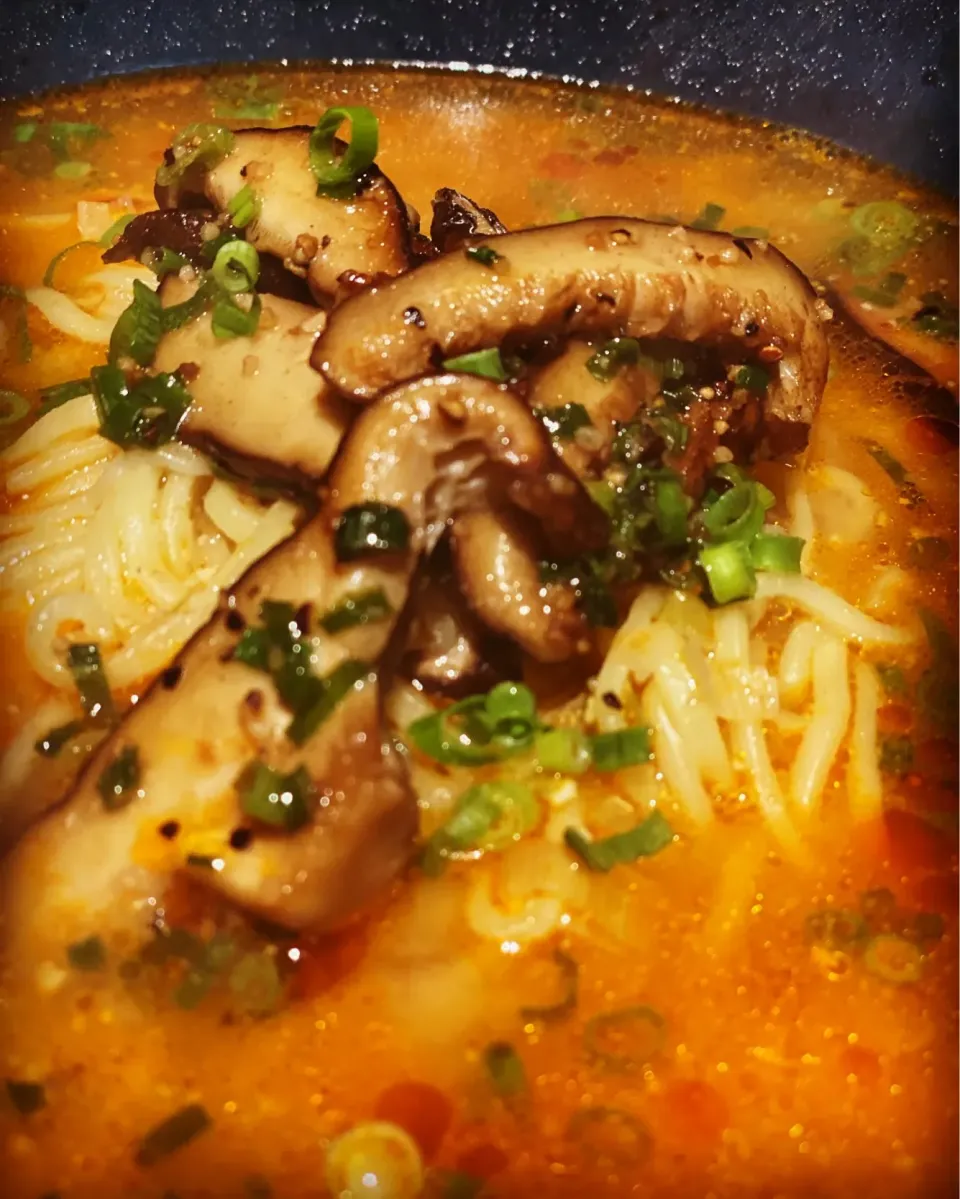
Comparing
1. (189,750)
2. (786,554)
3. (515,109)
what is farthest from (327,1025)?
(515,109)

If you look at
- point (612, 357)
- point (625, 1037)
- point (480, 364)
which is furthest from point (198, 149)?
point (625, 1037)

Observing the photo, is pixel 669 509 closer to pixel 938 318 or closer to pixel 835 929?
pixel 835 929

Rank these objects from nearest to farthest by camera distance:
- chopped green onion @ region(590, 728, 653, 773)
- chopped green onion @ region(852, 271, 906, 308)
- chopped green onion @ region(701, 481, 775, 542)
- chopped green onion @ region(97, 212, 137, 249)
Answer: chopped green onion @ region(590, 728, 653, 773), chopped green onion @ region(701, 481, 775, 542), chopped green onion @ region(97, 212, 137, 249), chopped green onion @ region(852, 271, 906, 308)

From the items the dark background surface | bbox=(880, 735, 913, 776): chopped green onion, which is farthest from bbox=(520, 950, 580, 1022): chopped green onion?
the dark background surface

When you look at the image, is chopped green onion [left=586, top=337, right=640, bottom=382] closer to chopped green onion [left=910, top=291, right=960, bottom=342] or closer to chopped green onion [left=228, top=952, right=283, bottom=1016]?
chopped green onion [left=228, top=952, right=283, bottom=1016]

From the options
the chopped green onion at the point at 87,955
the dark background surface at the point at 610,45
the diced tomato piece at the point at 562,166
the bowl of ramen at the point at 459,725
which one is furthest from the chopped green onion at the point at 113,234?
the chopped green onion at the point at 87,955

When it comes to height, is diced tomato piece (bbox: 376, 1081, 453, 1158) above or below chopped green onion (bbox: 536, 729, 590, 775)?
below

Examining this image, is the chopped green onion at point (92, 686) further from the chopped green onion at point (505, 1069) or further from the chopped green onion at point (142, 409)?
the chopped green onion at point (505, 1069)
